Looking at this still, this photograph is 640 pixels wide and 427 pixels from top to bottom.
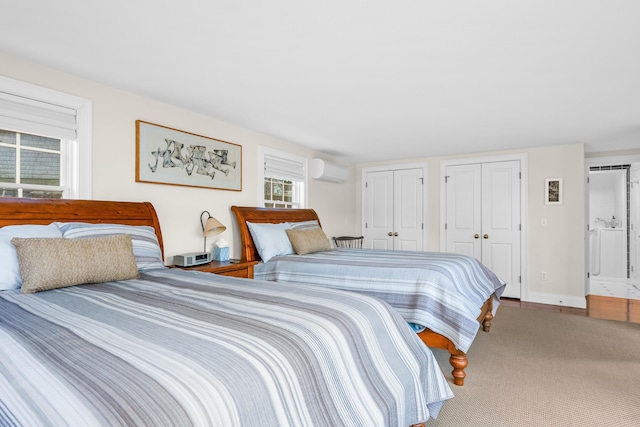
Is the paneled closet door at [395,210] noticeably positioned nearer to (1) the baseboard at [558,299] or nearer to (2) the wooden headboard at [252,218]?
(1) the baseboard at [558,299]

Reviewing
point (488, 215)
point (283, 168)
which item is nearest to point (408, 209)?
point (488, 215)

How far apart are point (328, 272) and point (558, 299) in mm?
3725

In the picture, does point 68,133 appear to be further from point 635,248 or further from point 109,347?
point 635,248

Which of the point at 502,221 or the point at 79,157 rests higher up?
the point at 79,157

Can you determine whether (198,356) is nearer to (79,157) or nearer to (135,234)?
(135,234)

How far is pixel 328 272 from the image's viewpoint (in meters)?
3.02

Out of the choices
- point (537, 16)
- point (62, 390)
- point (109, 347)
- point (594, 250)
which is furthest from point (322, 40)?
point (594, 250)

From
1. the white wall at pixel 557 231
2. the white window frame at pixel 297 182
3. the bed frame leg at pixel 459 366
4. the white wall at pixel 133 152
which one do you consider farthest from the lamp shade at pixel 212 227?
the white wall at pixel 557 231

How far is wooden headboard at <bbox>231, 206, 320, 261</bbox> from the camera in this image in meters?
3.70

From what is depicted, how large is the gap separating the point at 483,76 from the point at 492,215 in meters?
3.22

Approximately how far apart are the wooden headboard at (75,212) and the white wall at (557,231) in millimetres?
4814

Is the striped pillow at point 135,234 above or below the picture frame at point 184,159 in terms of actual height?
below

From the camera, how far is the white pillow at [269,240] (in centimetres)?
356

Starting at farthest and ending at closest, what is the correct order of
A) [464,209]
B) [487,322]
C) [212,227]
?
[464,209]
[487,322]
[212,227]
